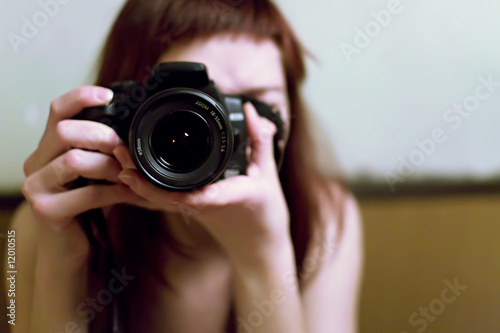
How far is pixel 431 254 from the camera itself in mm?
651

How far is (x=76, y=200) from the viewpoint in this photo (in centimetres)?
47

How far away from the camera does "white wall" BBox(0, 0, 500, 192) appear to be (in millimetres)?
632

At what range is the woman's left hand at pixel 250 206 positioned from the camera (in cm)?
44

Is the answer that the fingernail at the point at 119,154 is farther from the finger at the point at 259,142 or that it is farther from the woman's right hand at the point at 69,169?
the finger at the point at 259,142

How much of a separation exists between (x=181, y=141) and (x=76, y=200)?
0.49 feet

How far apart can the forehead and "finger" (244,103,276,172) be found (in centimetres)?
7

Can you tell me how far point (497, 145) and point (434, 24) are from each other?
22cm

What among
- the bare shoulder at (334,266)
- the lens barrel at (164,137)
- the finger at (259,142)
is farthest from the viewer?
the bare shoulder at (334,266)

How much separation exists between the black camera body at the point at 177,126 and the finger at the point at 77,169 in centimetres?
4

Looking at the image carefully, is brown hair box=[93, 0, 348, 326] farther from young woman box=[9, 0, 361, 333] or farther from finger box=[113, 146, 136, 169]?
finger box=[113, 146, 136, 169]

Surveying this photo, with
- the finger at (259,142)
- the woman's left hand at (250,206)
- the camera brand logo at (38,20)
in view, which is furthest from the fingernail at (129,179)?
the camera brand logo at (38,20)

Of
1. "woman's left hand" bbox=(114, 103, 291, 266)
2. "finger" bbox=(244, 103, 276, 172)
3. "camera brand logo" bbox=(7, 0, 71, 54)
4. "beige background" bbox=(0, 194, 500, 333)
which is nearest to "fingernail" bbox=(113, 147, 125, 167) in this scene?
"woman's left hand" bbox=(114, 103, 291, 266)

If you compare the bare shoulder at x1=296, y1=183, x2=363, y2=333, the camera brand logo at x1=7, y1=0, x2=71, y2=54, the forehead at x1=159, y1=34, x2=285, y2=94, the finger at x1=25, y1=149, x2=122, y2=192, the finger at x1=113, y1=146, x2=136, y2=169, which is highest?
the camera brand logo at x1=7, y1=0, x2=71, y2=54

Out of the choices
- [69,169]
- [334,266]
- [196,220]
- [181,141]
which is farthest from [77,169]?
[334,266]
